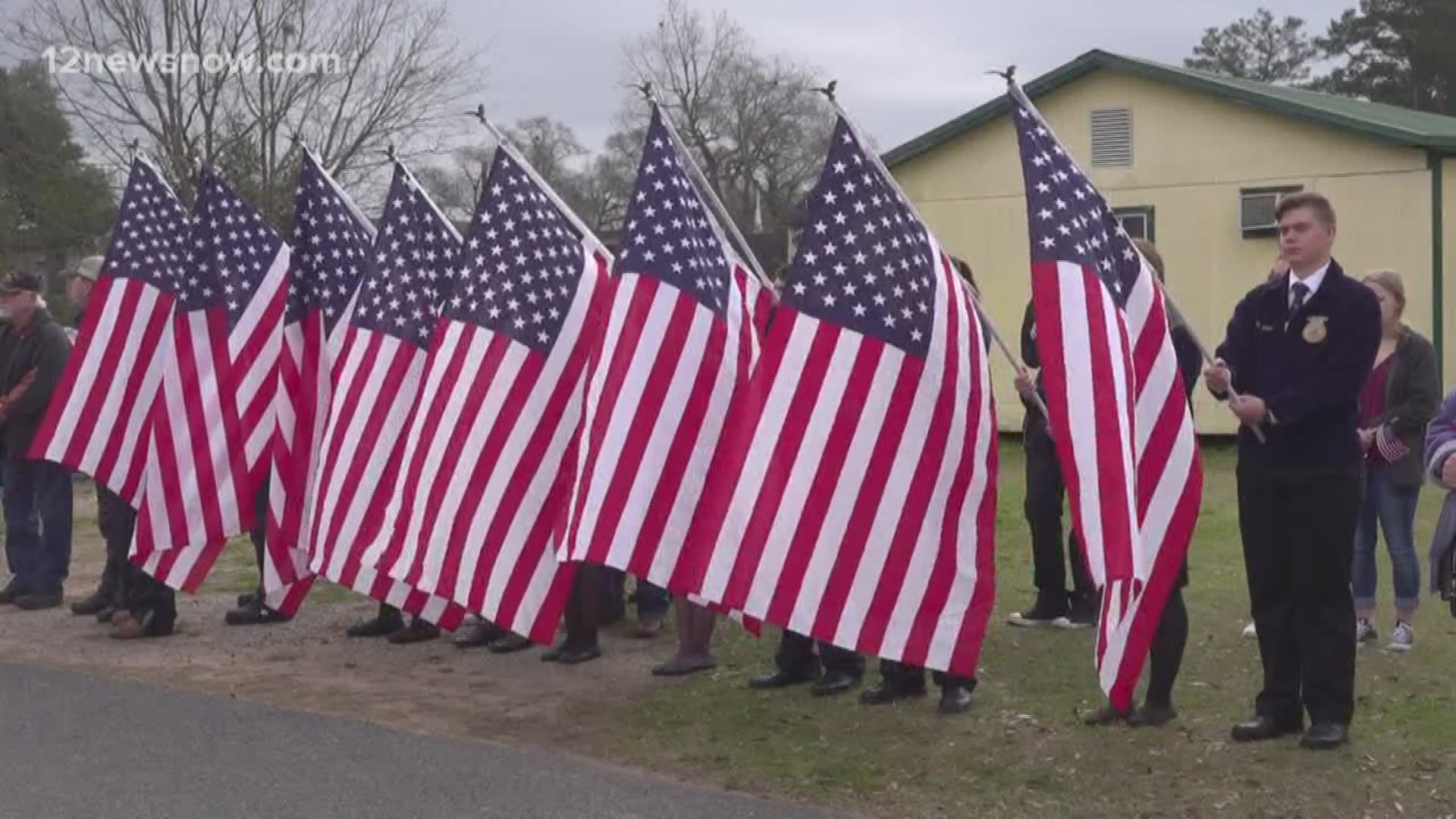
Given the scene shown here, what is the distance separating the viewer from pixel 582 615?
8.68 meters

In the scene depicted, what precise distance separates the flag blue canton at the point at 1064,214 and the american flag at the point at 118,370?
216 inches

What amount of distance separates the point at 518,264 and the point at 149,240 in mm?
2939

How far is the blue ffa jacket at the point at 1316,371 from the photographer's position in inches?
238

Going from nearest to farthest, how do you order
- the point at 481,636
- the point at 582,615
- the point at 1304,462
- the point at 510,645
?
1. the point at 1304,462
2. the point at 582,615
3. the point at 510,645
4. the point at 481,636

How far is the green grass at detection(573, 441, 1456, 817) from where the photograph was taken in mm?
5855

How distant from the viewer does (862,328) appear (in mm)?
6762

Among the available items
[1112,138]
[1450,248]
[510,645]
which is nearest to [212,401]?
[510,645]

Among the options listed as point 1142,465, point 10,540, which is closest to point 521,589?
point 1142,465

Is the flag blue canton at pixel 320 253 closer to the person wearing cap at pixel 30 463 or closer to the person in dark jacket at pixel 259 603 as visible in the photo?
the person in dark jacket at pixel 259 603

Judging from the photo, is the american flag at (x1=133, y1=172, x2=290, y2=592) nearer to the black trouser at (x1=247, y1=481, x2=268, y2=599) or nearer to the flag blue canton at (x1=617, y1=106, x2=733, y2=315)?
the black trouser at (x1=247, y1=481, x2=268, y2=599)

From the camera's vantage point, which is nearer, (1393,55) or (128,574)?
(128,574)

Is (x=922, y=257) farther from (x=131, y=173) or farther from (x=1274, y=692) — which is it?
(x=131, y=173)

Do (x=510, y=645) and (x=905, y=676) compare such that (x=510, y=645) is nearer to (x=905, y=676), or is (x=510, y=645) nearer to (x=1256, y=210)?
(x=905, y=676)

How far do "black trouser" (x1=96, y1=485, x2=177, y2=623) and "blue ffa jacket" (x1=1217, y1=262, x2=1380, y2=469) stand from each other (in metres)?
6.34
